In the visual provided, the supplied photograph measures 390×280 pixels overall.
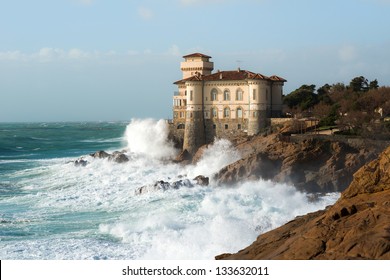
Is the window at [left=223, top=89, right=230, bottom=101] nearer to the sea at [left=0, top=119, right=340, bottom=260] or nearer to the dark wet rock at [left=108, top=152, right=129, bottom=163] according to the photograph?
the sea at [left=0, top=119, right=340, bottom=260]

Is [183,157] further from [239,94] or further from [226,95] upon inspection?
[239,94]

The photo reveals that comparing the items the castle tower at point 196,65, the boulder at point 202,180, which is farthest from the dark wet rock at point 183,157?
the boulder at point 202,180

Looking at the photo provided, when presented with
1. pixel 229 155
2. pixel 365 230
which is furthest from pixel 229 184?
pixel 365 230

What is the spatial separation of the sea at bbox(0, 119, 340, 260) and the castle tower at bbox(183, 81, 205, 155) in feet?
8.21

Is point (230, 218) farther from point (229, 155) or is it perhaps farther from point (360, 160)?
point (229, 155)

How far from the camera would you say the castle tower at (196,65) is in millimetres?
59844

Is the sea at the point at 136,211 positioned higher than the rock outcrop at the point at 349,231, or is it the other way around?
the rock outcrop at the point at 349,231

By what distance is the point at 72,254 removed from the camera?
79.9 feet

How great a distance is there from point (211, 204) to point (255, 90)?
20.6 m

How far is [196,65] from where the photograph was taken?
60.0m

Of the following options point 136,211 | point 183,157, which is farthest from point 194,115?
point 136,211

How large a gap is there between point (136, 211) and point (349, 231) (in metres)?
19.5

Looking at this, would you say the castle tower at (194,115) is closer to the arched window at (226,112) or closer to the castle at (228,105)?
the castle at (228,105)

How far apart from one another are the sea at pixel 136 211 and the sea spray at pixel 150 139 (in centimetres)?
273
